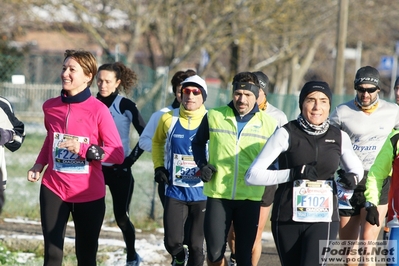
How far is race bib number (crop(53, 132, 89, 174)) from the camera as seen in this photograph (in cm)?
614

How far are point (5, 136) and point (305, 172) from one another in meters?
2.37

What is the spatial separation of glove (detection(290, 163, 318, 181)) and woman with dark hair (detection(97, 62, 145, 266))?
9.15ft

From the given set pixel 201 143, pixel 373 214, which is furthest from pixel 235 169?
pixel 373 214

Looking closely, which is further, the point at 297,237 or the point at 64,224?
the point at 64,224

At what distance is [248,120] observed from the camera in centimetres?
662

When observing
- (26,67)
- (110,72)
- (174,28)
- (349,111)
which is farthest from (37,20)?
(349,111)

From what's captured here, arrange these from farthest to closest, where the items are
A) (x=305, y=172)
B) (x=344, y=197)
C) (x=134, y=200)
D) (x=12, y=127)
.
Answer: (x=134, y=200) < (x=344, y=197) < (x=12, y=127) < (x=305, y=172)

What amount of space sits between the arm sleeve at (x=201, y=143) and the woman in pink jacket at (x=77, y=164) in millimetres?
801

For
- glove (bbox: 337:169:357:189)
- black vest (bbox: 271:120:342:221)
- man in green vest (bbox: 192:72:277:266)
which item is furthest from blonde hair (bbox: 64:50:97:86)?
glove (bbox: 337:169:357:189)

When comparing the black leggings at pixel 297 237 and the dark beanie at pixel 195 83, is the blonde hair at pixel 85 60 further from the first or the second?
the black leggings at pixel 297 237

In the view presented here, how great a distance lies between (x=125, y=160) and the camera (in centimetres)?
807

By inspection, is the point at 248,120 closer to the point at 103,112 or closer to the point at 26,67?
the point at 103,112

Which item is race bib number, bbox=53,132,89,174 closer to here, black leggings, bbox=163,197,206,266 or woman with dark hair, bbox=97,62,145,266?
black leggings, bbox=163,197,206,266

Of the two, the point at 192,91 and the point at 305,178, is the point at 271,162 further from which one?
the point at 192,91
